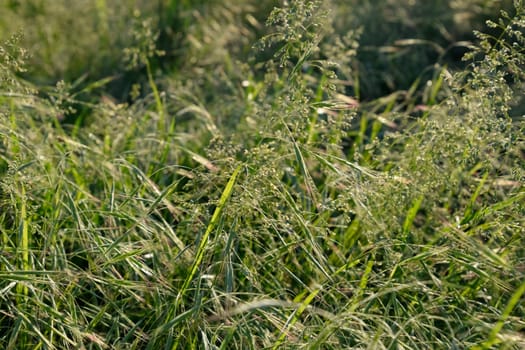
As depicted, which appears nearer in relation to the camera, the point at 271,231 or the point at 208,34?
the point at 271,231

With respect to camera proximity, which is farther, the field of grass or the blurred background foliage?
the blurred background foliage

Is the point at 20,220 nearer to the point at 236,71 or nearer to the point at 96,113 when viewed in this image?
the point at 96,113

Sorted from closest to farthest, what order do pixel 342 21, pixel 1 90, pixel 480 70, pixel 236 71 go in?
pixel 480 70
pixel 1 90
pixel 236 71
pixel 342 21

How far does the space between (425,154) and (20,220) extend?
1.22 metres

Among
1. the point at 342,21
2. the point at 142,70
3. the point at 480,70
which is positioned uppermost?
the point at 480,70

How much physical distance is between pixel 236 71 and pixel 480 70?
179 centimetres

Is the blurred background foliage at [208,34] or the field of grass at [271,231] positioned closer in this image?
the field of grass at [271,231]

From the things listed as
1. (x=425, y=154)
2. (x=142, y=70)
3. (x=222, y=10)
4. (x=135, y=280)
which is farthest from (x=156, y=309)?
(x=222, y=10)

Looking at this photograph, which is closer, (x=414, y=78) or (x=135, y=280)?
(x=135, y=280)

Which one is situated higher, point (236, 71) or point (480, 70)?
point (480, 70)

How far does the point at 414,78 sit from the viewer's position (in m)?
3.81

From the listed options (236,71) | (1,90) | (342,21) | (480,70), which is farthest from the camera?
(342,21)

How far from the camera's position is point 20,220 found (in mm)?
1991

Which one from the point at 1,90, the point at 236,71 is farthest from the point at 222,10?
the point at 1,90
